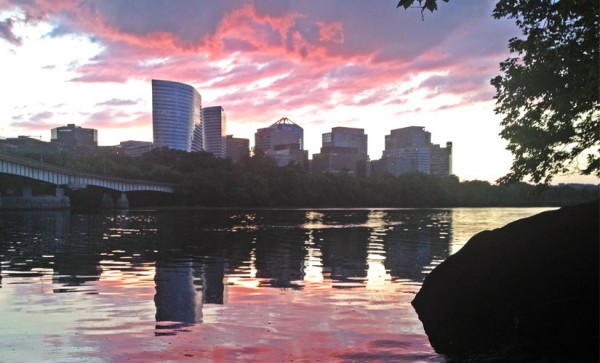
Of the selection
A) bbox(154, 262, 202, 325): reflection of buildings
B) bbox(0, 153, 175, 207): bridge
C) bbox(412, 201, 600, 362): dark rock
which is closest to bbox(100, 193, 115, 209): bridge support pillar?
bbox(0, 153, 175, 207): bridge

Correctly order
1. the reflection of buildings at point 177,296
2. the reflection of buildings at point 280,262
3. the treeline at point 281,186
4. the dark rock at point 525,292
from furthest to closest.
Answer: the treeline at point 281,186 < the reflection of buildings at point 280,262 < the reflection of buildings at point 177,296 < the dark rock at point 525,292

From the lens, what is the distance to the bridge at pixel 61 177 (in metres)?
98.5

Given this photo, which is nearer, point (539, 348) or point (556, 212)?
point (539, 348)

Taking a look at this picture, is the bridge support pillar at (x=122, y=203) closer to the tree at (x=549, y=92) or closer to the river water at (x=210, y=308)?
the river water at (x=210, y=308)

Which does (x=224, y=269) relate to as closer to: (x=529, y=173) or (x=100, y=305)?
(x=100, y=305)

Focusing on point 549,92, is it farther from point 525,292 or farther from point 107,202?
point 107,202

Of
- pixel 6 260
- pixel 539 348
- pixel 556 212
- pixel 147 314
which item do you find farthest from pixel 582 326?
pixel 6 260

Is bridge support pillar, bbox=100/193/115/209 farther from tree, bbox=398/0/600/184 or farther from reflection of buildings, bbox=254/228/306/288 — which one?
tree, bbox=398/0/600/184

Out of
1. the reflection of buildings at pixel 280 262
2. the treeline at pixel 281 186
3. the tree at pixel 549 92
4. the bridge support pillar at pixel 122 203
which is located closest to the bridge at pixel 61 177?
the bridge support pillar at pixel 122 203

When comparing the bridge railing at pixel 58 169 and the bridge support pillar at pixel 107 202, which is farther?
the bridge support pillar at pixel 107 202

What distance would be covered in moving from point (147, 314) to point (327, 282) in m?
7.84

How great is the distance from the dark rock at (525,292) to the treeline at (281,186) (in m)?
143

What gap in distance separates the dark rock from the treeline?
5638 inches

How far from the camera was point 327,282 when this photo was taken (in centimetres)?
1888
